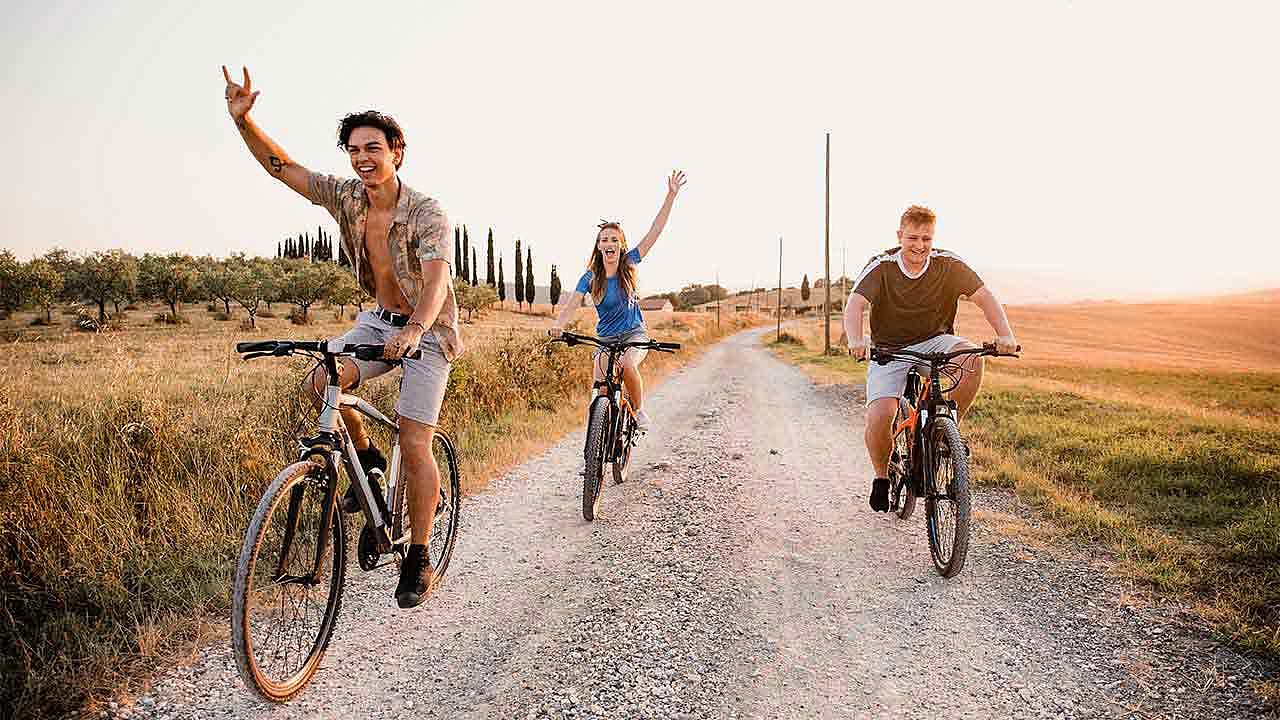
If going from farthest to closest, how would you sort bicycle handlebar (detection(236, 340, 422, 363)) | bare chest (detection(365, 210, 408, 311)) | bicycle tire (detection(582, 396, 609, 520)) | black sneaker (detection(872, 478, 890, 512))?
bicycle tire (detection(582, 396, 609, 520))
black sneaker (detection(872, 478, 890, 512))
bare chest (detection(365, 210, 408, 311))
bicycle handlebar (detection(236, 340, 422, 363))

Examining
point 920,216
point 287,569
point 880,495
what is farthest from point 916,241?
point 287,569

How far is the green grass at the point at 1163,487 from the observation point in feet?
12.8

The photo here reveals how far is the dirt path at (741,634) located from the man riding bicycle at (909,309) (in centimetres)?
94

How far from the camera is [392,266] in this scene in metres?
3.30

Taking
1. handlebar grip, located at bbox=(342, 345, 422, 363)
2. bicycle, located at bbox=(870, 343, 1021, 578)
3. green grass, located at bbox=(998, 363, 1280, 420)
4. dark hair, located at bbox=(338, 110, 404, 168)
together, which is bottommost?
green grass, located at bbox=(998, 363, 1280, 420)

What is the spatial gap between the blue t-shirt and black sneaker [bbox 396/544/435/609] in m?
3.30

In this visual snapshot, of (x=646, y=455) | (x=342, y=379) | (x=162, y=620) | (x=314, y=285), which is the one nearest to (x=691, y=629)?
(x=342, y=379)

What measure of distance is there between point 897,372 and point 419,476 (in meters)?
3.42

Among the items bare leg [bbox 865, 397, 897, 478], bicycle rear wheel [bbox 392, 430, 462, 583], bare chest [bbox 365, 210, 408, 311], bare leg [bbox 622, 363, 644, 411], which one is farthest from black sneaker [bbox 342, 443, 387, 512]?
bare leg [bbox 865, 397, 897, 478]

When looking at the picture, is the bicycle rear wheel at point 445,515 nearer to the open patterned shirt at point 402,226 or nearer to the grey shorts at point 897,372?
the open patterned shirt at point 402,226

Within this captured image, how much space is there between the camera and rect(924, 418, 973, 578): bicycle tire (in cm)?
392

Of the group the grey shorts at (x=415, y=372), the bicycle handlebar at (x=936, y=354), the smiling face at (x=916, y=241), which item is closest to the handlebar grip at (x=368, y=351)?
the grey shorts at (x=415, y=372)

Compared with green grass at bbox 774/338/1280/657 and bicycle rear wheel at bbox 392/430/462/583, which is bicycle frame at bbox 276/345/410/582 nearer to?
bicycle rear wheel at bbox 392/430/462/583

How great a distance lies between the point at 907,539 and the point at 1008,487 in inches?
90.0
